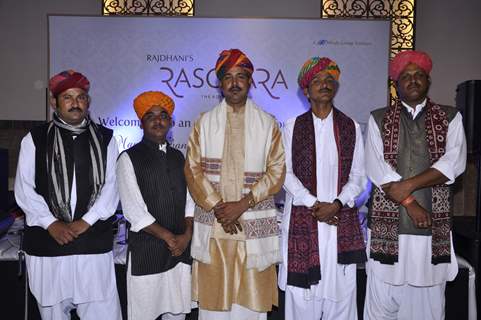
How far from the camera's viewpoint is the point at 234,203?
268 cm

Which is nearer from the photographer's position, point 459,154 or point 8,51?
point 459,154

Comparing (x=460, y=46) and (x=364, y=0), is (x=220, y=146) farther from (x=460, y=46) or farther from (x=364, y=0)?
(x=460, y=46)

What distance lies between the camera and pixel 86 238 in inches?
108

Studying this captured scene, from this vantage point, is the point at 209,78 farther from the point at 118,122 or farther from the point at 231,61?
the point at 231,61

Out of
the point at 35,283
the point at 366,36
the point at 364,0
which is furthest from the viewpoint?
the point at 364,0

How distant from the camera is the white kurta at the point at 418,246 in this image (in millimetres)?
2787

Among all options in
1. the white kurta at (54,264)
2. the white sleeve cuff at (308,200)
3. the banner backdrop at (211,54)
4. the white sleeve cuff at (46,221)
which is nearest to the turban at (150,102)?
the white kurta at (54,264)

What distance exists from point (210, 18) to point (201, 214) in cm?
304

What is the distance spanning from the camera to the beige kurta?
271cm

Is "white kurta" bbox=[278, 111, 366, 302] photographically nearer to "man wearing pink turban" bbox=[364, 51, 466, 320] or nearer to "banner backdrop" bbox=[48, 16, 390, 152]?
"man wearing pink turban" bbox=[364, 51, 466, 320]

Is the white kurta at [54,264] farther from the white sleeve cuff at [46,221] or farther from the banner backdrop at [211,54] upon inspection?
the banner backdrop at [211,54]

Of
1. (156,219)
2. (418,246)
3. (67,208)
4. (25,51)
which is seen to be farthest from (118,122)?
(418,246)

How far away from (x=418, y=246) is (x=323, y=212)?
0.61 meters

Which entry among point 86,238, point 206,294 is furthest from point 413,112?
point 86,238
